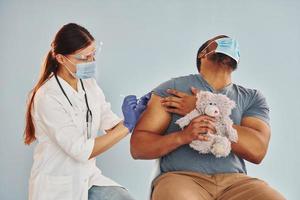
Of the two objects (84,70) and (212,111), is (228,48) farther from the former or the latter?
(84,70)

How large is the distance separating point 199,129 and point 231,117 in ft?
0.72

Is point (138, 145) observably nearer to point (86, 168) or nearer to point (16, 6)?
point (86, 168)

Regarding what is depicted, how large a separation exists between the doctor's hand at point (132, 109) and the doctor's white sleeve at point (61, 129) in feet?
0.54

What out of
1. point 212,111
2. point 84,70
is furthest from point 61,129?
point 212,111

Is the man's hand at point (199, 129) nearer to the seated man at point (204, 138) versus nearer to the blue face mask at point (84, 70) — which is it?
the seated man at point (204, 138)

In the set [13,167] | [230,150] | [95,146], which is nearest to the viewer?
[230,150]

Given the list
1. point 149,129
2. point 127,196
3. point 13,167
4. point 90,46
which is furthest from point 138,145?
point 13,167

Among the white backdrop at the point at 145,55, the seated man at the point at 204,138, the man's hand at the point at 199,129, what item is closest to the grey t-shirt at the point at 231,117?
the seated man at the point at 204,138

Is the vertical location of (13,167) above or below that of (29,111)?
below

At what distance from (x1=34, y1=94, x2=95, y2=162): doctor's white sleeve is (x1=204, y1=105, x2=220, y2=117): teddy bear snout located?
50cm

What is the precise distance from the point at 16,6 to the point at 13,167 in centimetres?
87

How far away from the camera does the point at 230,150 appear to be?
1822 mm

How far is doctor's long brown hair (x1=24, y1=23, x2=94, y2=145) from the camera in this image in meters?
2.03

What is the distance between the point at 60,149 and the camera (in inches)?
77.4
